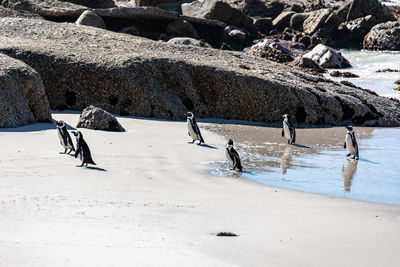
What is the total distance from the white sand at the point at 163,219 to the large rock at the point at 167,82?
391cm

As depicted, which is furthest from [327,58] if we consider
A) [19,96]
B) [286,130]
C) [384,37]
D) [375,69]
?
[19,96]

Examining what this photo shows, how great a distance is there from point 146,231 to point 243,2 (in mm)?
32138

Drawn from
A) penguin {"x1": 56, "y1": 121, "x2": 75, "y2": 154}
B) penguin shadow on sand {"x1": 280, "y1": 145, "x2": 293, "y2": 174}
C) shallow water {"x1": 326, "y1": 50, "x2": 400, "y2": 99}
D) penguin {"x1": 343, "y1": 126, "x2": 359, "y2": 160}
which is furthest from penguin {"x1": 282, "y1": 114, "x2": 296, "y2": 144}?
shallow water {"x1": 326, "y1": 50, "x2": 400, "y2": 99}

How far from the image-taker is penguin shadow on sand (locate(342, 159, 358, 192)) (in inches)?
284

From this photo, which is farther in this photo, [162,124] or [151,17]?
[151,17]

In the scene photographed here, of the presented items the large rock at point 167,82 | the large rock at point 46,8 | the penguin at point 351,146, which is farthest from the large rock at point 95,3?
the penguin at point 351,146

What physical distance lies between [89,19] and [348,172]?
1425 centimetres

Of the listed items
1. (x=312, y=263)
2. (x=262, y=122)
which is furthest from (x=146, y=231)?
(x=262, y=122)

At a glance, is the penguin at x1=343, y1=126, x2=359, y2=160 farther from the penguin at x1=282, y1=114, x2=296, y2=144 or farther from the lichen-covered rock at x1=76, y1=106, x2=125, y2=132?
the lichen-covered rock at x1=76, y1=106, x2=125, y2=132

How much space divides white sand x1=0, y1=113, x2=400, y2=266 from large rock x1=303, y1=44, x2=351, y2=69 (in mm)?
17156

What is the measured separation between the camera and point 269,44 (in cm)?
2550

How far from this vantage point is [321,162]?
8.66 metres

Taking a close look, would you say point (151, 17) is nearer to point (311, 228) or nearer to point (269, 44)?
point (269, 44)

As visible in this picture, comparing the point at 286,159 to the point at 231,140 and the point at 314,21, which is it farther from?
the point at 314,21
